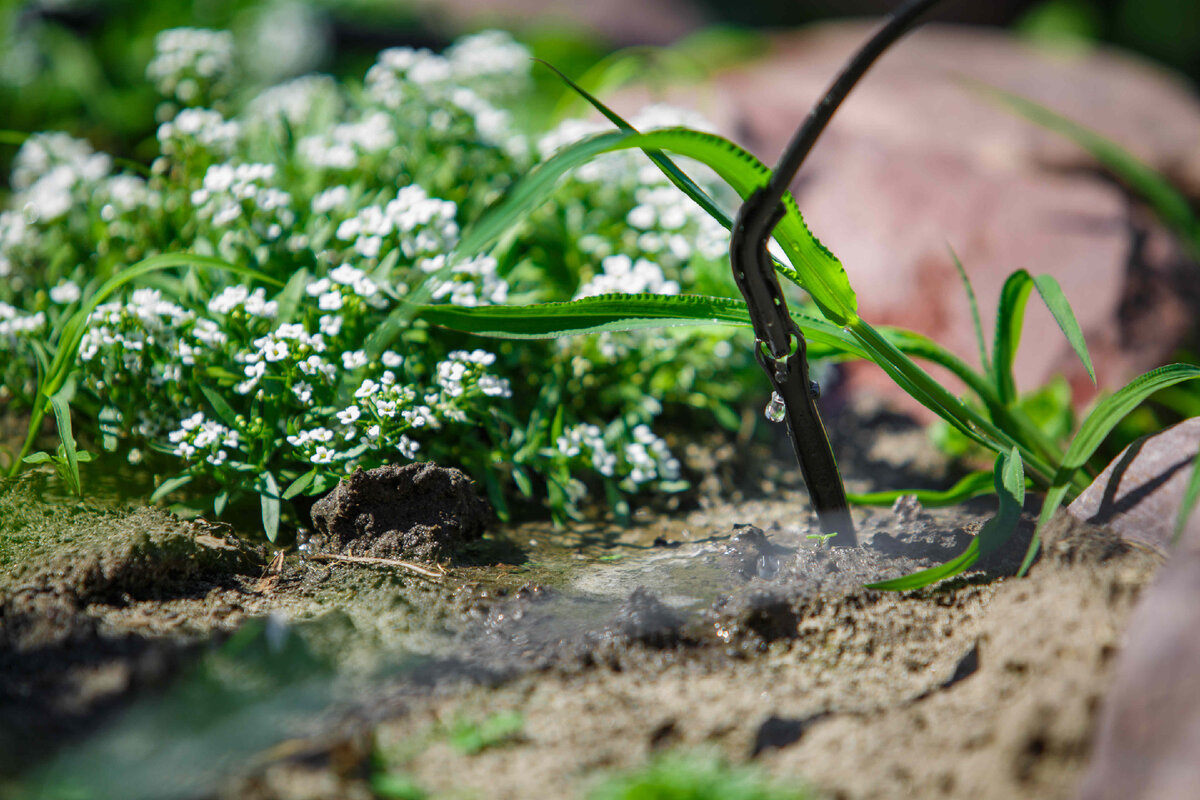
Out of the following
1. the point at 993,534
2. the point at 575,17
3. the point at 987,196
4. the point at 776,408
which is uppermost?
the point at 575,17

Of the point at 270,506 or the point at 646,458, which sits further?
the point at 646,458

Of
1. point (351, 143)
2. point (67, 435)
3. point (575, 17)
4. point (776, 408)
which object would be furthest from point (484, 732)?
point (575, 17)

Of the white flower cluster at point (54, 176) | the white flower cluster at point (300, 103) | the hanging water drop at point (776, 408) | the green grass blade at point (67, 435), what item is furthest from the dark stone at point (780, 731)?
the white flower cluster at point (300, 103)

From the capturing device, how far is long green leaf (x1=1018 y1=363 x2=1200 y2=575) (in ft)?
5.35

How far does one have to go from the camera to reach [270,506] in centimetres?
188

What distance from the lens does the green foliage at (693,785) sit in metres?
1.13

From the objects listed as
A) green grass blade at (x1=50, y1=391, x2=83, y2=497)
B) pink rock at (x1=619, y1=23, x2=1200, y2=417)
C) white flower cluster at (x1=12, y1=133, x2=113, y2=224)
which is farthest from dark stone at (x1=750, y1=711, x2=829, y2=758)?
white flower cluster at (x1=12, y1=133, x2=113, y2=224)

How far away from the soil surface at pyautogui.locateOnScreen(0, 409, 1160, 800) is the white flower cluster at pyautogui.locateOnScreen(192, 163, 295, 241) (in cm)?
84

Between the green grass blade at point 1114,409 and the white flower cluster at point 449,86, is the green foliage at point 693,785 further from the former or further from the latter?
the white flower cluster at point 449,86

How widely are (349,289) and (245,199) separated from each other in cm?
48

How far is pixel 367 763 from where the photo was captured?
1.26 m

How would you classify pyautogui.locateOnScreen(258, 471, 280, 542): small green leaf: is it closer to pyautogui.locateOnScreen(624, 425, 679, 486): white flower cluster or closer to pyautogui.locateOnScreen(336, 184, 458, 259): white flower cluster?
pyautogui.locateOnScreen(336, 184, 458, 259): white flower cluster

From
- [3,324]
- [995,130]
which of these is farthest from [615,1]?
[3,324]

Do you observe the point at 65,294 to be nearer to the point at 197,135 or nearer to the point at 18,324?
the point at 18,324
